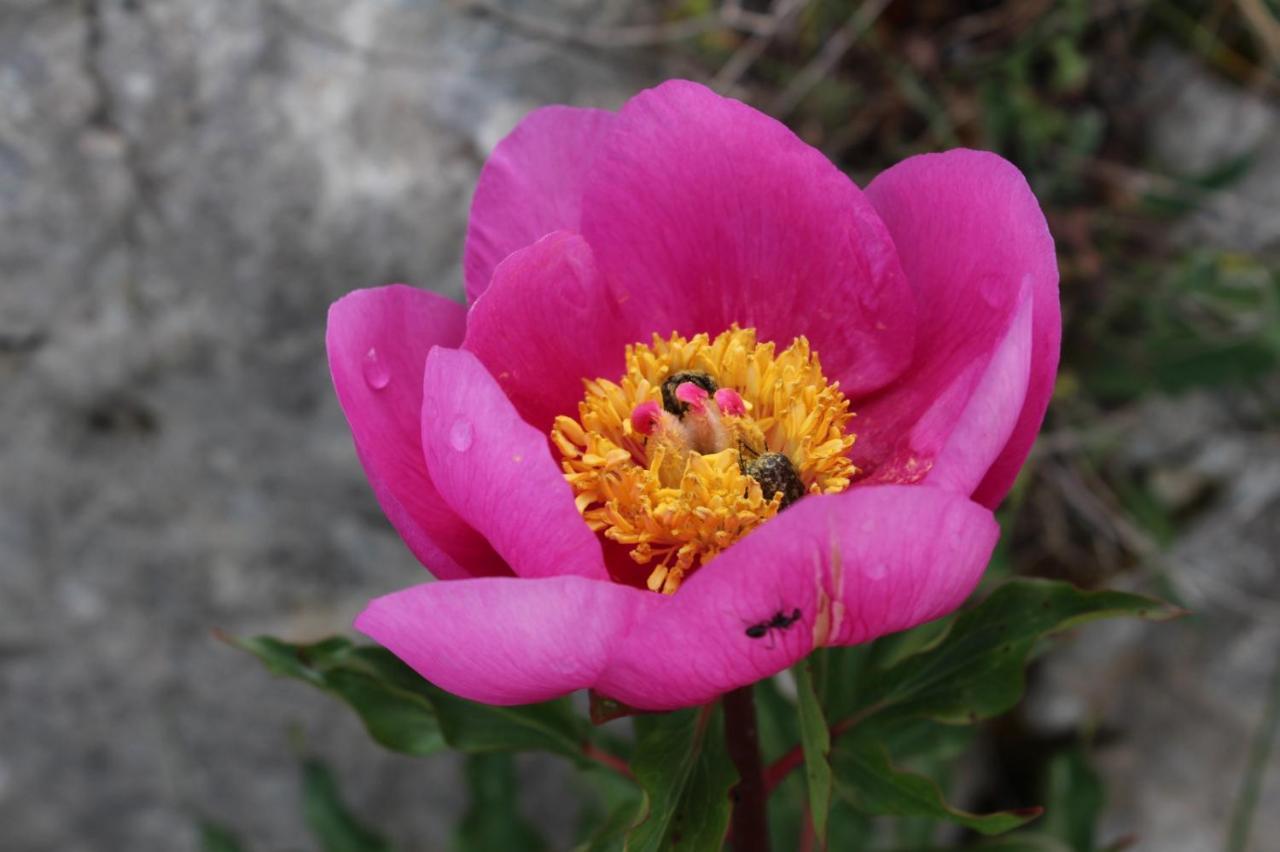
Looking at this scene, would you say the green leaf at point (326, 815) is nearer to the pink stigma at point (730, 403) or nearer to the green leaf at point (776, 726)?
the green leaf at point (776, 726)

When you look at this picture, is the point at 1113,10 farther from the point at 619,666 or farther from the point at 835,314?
the point at 619,666

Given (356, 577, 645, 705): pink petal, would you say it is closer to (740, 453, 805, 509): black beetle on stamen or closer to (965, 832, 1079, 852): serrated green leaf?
(740, 453, 805, 509): black beetle on stamen

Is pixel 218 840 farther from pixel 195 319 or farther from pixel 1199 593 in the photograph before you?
pixel 1199 593

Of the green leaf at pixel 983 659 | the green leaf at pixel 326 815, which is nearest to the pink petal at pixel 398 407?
the green leaf at pixel 983 659

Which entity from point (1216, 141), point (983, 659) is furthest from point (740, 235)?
point (1216, 141)

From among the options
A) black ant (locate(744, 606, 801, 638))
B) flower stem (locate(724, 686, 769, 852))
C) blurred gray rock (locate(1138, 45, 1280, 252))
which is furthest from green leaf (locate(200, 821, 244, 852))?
blurred gray rock (locate(1138, 45, 1280, 252))

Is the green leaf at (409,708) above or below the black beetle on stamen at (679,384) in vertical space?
below
